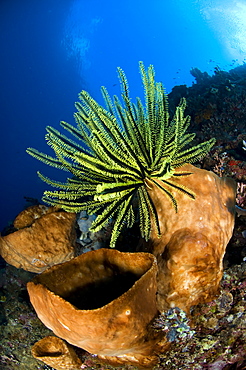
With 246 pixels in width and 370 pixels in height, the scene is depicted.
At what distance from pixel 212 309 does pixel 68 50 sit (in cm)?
9665

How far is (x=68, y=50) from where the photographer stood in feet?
269

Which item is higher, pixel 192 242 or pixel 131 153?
pixel 131 153

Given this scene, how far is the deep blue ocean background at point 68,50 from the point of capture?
68625mm

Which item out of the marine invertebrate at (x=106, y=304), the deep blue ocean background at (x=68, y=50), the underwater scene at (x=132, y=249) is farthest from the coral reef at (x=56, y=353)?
the deep blue ocean background at (x=68, y=50)

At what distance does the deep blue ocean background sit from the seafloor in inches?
1980

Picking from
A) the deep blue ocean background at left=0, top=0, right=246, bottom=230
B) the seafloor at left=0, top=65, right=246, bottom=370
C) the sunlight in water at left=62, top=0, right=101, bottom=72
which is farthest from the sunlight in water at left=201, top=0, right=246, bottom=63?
the seafloor at left=0, top=65, right=246, bottom=370

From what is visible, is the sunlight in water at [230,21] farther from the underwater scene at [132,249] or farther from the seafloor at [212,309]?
the underwater scene at [132,249]

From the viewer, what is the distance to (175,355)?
3.33 m

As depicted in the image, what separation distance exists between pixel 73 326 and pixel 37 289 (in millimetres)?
532

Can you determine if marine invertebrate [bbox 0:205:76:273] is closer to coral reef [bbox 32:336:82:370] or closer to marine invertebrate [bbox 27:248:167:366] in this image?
coral reef [bbox 32:336:82:370]

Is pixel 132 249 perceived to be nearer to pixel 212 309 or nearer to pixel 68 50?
pixel 212 309

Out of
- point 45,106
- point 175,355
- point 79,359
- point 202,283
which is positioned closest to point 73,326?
point 202,283

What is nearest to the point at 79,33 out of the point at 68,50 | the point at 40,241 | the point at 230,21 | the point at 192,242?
the point at 68,50

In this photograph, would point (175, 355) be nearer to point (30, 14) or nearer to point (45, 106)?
point (30, 14)
